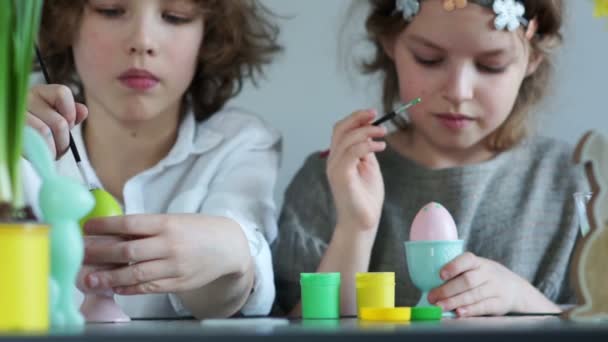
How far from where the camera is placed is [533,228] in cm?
149

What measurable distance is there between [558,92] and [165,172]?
0.72 meters

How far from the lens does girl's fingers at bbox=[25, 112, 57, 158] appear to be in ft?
3.25

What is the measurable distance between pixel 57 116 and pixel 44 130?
0.10ft

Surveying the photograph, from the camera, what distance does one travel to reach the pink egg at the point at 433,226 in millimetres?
1048

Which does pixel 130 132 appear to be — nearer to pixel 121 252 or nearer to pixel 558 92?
pixel 121 252

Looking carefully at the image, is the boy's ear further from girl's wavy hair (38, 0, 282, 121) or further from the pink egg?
the pink egg

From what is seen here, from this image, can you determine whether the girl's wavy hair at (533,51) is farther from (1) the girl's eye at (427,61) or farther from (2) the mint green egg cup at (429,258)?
(2) the mint green egg cup at (429,258)

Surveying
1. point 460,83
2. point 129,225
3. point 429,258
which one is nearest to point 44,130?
point 129,225

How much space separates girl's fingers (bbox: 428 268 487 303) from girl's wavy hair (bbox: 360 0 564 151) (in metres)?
0.50

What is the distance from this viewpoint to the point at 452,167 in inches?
60.6

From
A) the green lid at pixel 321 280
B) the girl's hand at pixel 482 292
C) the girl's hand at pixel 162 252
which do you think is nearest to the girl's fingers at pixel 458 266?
the girl's hand at pixel 482 292

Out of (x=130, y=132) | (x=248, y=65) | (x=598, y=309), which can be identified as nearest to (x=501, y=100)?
(x=248, y=65)

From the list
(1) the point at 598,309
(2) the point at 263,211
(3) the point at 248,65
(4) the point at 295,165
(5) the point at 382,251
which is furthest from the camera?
(4) the point at 295,165

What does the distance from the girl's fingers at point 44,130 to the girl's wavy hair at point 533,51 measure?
2.23 ft
